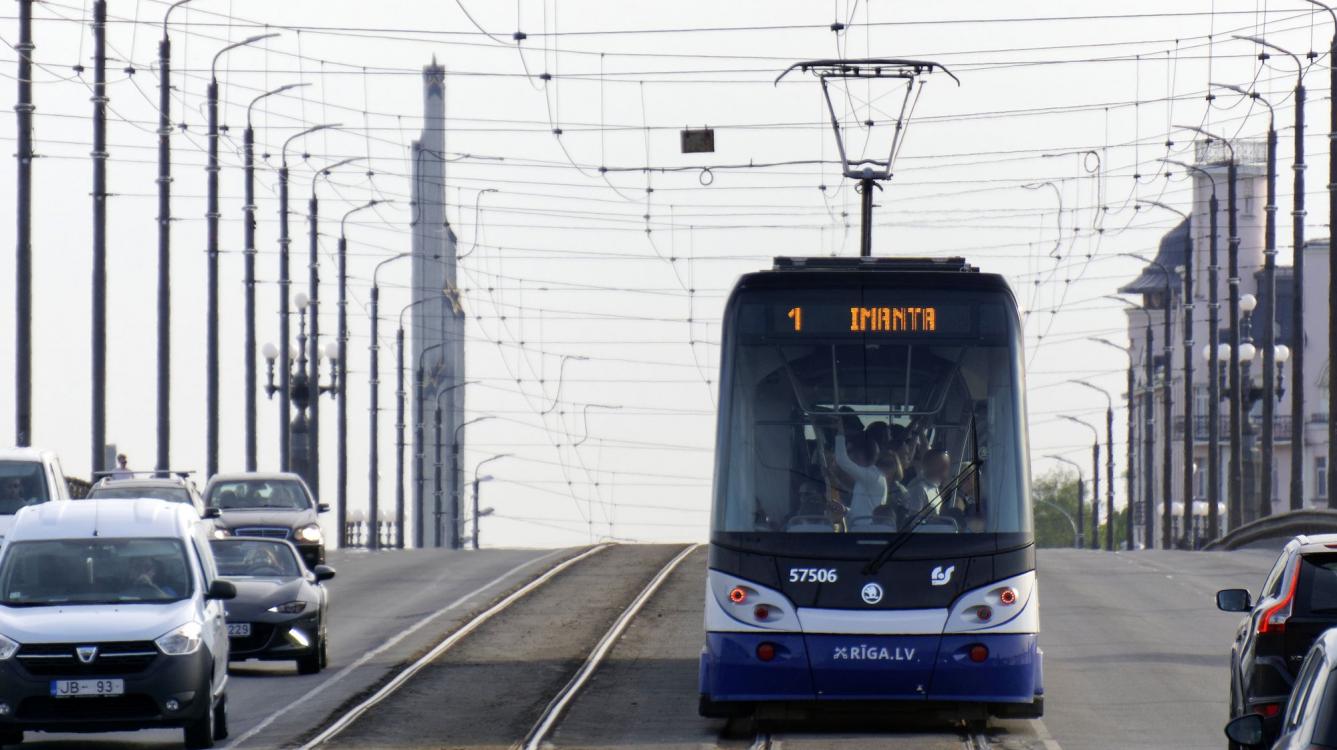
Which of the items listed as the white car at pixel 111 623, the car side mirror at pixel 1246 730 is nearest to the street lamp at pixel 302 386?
the white car at pixel 111 623

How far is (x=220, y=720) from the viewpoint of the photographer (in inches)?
707

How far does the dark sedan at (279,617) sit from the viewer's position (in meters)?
23.9

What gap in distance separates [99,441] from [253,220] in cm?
1318

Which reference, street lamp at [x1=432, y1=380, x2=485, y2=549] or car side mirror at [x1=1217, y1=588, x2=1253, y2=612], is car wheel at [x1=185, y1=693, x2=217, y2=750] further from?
Answer: street lamp at [x1=432, y1=380, x2=485, y2=549]

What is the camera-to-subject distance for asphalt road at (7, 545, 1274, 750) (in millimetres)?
17859

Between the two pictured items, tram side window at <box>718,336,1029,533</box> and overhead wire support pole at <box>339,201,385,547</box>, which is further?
overhead wire support pole at <box>339,201,385,547</box>

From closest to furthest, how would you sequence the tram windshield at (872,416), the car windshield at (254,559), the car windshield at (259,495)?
the tram windshield at (872,416) → the car windshield at (254,559) → the car windshield at (259,495)

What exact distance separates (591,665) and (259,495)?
17.4 metres

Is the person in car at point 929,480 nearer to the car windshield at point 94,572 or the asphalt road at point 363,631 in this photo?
the asphalt road at point 363,631

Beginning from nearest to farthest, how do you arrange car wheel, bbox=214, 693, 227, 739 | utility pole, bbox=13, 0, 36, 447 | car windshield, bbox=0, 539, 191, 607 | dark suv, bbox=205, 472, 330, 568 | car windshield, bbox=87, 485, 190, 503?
car windshield, bbox=0, 539, 191, 607 → car wheel, bbox=214, 693, 227, 739 → car windshield, bbox=87, 485, 190, 503 → utility pole, bbox=13, 0, 36, 447 → dark suv, bbox=205, 472, 330, 568

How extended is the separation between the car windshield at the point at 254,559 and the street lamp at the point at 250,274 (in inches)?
1042

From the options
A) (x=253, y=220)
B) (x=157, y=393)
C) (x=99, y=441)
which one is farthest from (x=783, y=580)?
(x=253, y=220)

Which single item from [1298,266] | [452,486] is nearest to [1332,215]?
[1298,266]

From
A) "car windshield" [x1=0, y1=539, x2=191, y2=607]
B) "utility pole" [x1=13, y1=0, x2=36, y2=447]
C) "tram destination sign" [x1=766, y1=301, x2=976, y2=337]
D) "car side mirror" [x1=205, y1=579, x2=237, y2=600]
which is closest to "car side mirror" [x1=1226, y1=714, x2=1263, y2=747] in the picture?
"tram destination sign" [x1=766, y1=301, x2=976, y2=337]
